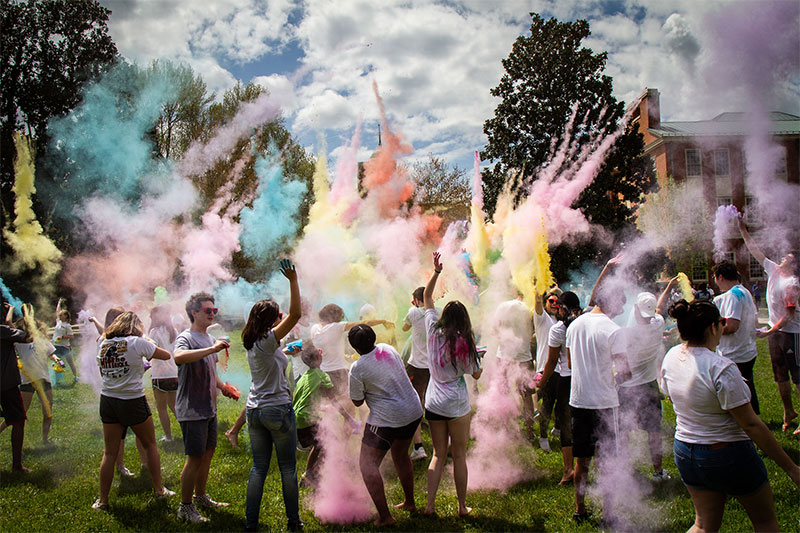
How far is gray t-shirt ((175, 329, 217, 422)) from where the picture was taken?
4.10m

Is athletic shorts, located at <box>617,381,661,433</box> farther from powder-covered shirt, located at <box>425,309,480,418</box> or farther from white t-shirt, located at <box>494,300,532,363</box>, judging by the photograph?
powder-covered shirt, located at <box>425,309,480,418</box>

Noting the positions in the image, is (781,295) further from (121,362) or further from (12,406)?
(12,406)

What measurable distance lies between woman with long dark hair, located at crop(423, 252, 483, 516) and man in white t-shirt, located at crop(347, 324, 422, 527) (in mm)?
200

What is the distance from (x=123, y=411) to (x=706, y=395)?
4466 mm

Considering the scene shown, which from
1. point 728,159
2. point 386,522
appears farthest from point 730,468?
point 728,159

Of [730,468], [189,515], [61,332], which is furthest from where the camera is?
[61,332]

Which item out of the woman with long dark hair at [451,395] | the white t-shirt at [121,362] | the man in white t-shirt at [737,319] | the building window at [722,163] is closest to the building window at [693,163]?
the building window at [722,163]

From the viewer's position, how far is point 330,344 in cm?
580

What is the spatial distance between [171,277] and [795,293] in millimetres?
10577

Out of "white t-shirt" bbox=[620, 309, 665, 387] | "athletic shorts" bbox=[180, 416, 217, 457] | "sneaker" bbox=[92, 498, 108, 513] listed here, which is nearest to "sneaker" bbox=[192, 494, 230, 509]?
"athletic shorts" bbox=[180, 416, 217, 457]

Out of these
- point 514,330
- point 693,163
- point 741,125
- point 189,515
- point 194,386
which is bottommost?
point 189,515

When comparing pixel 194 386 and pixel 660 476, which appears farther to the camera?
pixel 660 476

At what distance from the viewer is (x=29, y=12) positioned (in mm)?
11352

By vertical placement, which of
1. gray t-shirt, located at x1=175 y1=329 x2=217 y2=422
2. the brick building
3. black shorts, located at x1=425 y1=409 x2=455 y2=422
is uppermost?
the brick building
